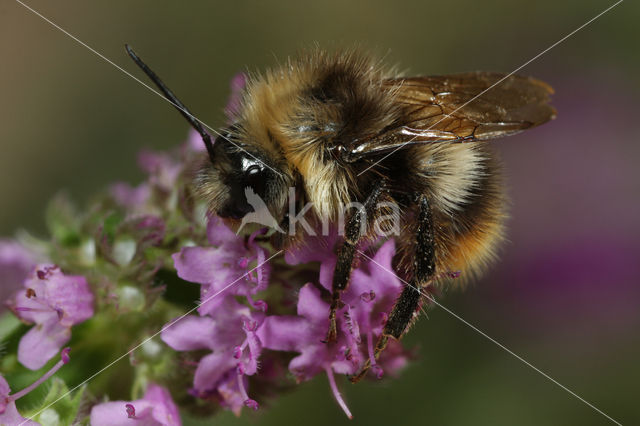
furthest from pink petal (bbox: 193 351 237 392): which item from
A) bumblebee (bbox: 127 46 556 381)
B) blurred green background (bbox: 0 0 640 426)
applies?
blurred green background (bbox: 0 0 640 426)

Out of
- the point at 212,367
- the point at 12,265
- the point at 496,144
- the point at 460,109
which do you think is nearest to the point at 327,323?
the point at 212,367

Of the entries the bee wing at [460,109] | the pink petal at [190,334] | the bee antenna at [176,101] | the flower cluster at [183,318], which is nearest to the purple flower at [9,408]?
the flower cluster at [183,318]

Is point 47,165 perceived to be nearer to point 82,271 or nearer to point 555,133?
point 82,271

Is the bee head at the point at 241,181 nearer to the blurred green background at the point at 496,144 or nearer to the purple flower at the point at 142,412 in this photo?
the purple flower at the point at 142,412

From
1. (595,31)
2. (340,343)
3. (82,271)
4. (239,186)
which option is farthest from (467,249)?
(595,31)

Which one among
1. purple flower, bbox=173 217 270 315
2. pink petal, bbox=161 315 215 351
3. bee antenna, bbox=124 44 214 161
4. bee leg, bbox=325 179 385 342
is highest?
bee antenna, bbox=124 44 214 161

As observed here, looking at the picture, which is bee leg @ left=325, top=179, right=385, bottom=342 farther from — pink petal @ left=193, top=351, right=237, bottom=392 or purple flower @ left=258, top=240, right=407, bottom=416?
pink petal @ left=193, top=351, right=237, bottom=392

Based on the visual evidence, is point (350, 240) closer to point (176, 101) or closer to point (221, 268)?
point (221, 268)
